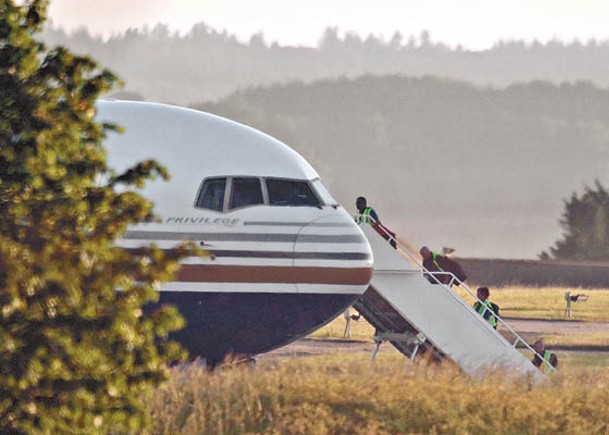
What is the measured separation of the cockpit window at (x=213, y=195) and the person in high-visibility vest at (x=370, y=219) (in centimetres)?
436

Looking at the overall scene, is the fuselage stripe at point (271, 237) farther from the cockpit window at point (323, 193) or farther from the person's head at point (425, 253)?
the person's head at point (425, 253)

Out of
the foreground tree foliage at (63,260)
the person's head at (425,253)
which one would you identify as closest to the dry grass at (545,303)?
the person's head at (425,253)

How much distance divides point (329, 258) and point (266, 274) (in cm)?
95

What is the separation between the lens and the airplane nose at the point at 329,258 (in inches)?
794

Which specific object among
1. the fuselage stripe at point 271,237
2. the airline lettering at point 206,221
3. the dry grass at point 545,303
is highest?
the airline lettering at point 206,221

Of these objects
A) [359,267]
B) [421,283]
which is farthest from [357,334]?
[359,267]

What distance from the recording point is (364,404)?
56.1 ft

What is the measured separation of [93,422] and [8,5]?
10.6 ft

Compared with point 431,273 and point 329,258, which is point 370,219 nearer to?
point 431,273

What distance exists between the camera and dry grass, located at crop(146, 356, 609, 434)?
1625 cm

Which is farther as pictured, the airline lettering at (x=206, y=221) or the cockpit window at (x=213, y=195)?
the cockpit window at (x=213, y=195)

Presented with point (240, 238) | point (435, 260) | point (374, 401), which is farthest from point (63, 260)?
point (435, 260)

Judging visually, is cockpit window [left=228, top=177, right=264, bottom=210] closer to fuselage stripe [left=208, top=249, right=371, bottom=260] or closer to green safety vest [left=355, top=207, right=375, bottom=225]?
fuselage stripe [left=208, top=249, right=371, bottom=260]

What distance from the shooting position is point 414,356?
2347 centimetres
